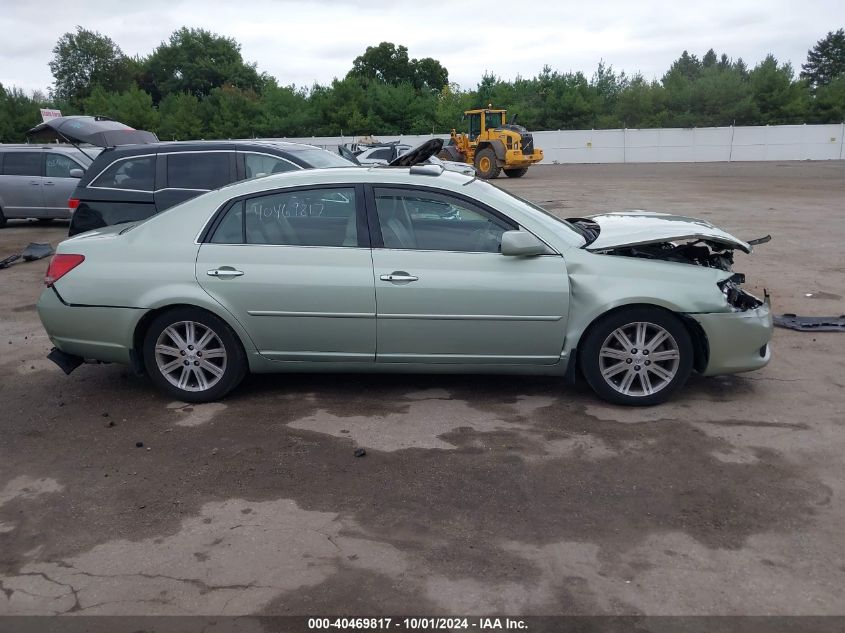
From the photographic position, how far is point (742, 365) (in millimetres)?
5250

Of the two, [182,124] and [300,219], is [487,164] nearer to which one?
[300,219]

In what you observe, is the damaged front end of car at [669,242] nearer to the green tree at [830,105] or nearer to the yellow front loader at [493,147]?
the yellow front loader at [493,147]

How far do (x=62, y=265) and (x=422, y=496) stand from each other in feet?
10.3

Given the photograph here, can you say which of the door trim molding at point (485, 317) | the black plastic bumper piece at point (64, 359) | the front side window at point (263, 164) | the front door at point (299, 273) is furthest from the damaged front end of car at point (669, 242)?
the front side window at point (263, 164)

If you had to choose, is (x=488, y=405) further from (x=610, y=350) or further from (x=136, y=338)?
(x=136, y=338)

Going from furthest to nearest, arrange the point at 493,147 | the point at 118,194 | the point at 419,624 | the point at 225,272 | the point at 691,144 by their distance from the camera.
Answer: the point at 691,144, the point at 493,147, the point at 118,194, the point at 225,272, the point at 419,624

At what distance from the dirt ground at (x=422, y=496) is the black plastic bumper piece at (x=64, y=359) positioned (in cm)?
26

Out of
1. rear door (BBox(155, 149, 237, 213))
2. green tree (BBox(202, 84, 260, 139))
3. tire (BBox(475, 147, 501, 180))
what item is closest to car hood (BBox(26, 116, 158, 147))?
rear door (BBox(155, 149, 237, 213))

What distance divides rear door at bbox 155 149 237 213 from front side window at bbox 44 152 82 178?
291 inches

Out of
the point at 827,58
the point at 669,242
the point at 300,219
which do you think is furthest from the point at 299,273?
the point at 827,58

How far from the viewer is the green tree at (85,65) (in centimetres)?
8581

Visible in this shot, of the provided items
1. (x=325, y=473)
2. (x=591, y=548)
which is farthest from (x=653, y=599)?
(x=325, y=473)

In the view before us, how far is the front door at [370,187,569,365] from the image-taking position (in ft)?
16.8

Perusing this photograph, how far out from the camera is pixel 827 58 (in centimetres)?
9644
